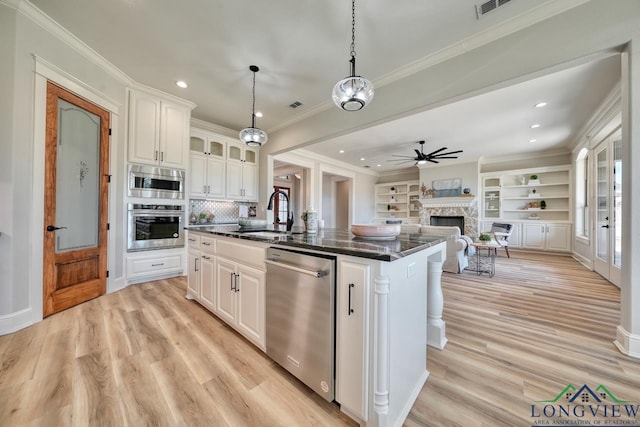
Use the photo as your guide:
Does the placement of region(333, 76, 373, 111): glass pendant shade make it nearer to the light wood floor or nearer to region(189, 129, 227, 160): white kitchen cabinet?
the light wood floor

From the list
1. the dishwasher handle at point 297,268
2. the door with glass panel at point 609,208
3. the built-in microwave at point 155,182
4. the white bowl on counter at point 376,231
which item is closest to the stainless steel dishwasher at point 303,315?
the dishwasher handle at point 297,268

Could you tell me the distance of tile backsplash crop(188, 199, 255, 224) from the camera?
4551 mm

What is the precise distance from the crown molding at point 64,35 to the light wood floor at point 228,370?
115 inches

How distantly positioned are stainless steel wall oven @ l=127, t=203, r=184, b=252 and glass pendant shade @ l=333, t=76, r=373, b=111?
10.7 feet

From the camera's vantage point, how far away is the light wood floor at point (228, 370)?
126 centimetres

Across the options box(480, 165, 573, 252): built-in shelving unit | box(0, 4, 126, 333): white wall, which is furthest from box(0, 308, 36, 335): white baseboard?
box(480, 165, 573, 252): built-in shelving unit

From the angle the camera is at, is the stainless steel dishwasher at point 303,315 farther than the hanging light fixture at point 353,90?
No

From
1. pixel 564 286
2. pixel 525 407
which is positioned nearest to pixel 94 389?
pixel 525 407

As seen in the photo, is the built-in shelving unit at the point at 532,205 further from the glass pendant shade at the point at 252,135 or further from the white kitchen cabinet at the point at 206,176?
the white kitchen cabinet at the point at 206,176

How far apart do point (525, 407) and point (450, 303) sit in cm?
162

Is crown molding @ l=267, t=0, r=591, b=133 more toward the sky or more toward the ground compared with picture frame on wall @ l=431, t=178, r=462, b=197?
more toward the sky

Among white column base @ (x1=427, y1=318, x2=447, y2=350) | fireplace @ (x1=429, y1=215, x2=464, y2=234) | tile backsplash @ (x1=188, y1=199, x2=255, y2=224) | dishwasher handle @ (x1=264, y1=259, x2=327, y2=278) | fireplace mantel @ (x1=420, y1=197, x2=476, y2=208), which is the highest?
fireplace mantel @ (x1=420, y1=197, x2=476, y2=208)

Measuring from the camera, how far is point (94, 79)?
2861 mm

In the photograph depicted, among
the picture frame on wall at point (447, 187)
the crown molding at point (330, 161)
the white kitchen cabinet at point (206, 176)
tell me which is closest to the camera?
the white kitchen cabinet at point (206, 176)
